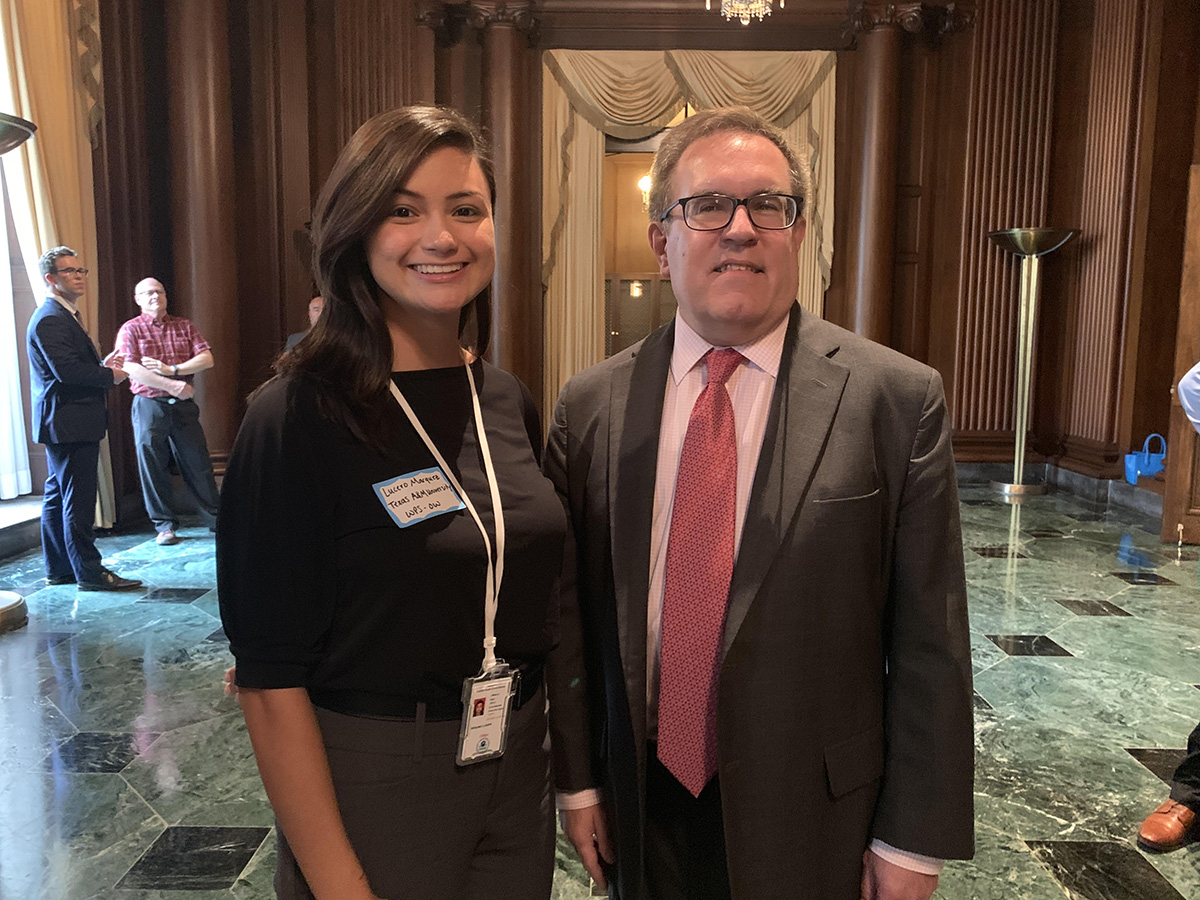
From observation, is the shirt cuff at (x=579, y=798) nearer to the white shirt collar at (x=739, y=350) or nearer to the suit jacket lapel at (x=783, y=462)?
the suit jacket lapel at (x=783, y=462)

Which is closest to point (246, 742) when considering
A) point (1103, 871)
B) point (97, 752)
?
point (97, 752)

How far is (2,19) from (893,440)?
20.6 feet

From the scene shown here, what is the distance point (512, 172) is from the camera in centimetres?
808

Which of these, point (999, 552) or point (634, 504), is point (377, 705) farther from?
point (999, 552)

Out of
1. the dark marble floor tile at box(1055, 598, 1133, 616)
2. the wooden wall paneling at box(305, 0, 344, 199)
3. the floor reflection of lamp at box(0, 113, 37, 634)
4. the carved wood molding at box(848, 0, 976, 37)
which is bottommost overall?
the dark marble floor tile at box(1055, 598, 1133, 616)

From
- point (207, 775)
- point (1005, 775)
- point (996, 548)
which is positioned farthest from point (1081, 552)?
point (207, 775)

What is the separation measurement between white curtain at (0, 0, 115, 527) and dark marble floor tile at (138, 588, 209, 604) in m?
1.58

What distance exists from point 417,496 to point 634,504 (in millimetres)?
336

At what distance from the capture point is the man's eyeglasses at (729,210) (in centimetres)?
129

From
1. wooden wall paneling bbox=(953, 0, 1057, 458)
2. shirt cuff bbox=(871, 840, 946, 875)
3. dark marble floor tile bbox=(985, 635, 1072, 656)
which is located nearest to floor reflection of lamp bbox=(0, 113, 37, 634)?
shirt cuff bbox=(871, 840, 946, 875)

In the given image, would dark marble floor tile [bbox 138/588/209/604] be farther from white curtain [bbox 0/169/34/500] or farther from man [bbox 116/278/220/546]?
white curtain [bbox 0/169/34/500]

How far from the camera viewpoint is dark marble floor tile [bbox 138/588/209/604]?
4.54 meters

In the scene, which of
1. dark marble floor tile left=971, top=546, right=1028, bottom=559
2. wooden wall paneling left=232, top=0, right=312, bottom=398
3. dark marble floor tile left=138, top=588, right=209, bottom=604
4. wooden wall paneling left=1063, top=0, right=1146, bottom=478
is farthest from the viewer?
wooden wall paneling left=232, top=0, right=312, bottom=398

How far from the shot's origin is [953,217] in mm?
8273
